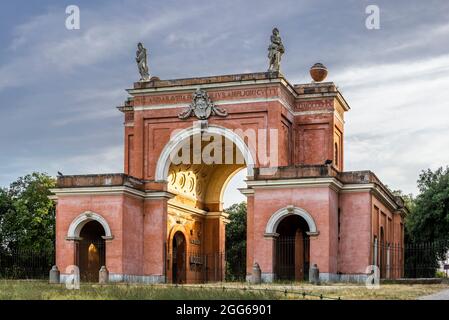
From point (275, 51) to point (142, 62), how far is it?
759cm

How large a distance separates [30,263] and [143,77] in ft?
44.2

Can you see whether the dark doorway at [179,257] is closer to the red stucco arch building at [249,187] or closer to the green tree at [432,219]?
the red stucco arch building at [249,187]

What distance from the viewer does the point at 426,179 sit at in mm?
56656

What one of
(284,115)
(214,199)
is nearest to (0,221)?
(214,199)

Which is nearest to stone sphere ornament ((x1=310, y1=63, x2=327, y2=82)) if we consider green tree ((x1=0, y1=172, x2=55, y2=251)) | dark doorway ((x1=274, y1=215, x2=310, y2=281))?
dark doorway ((x1=274, y1=215, x2=310, y2=281))

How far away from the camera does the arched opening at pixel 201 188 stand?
43438 millimetres

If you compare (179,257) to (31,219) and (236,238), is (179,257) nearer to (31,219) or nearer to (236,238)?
(31,219)

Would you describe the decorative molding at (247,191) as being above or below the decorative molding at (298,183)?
below

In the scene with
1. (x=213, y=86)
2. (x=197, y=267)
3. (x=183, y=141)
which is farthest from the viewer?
(x=197, y=267)

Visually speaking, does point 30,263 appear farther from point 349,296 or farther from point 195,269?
point 349,296

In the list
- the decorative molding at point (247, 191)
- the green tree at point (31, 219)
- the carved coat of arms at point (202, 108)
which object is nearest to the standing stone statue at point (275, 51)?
the carved coat of arms at point (202, 108)

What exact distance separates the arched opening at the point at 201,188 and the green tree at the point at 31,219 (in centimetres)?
1259

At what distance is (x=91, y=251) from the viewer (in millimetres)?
43719

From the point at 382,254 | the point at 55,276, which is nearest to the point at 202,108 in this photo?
the point at 55,276
